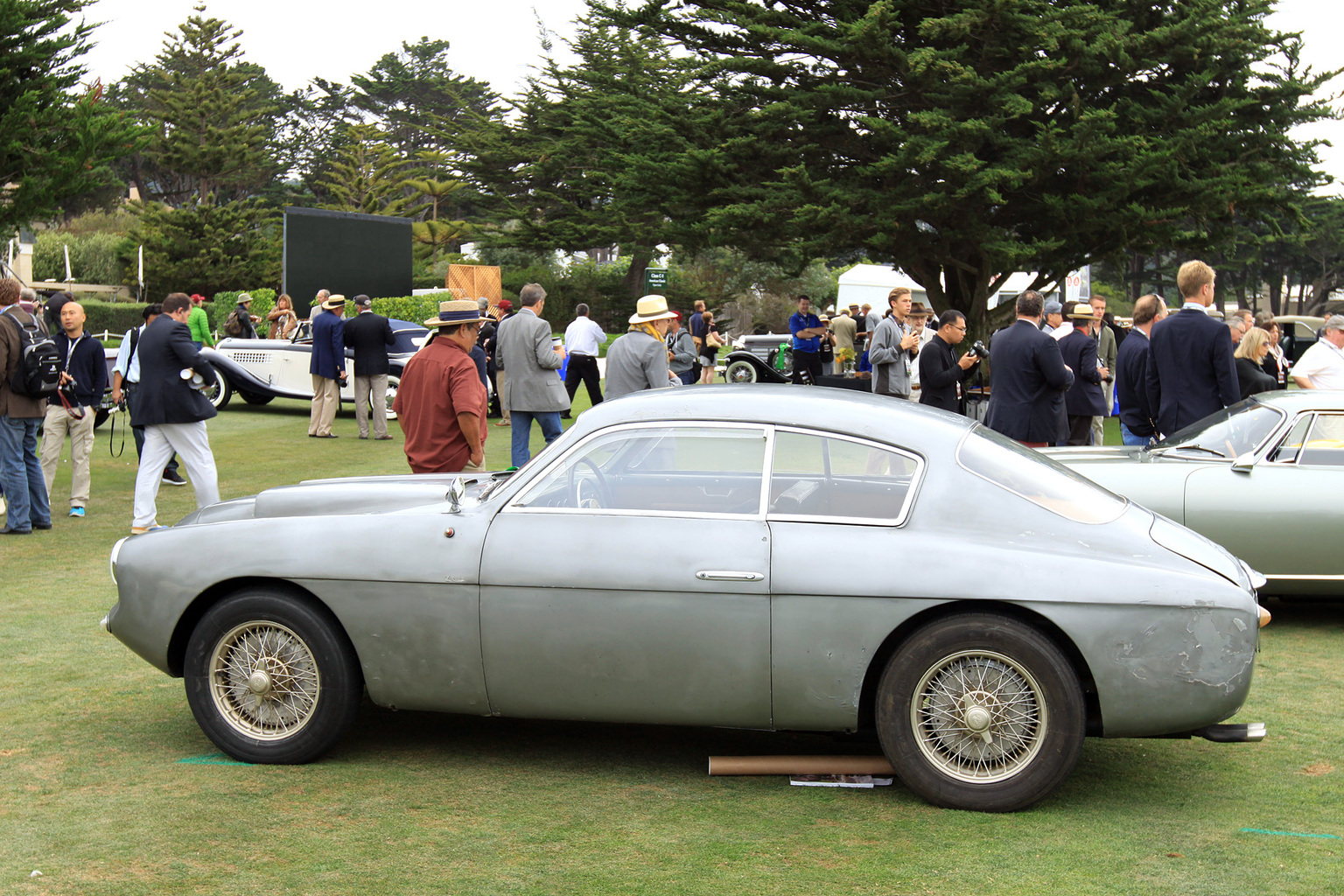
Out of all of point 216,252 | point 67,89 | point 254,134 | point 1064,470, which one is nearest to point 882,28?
point 67,89

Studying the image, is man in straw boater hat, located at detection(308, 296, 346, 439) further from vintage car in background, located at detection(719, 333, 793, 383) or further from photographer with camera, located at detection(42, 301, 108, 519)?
vintage car in background, located at detection(719, 333, 793, 383)

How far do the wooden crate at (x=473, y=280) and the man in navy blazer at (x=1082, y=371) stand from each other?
30.1 metres

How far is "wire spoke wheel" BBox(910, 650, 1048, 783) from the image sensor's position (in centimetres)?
423

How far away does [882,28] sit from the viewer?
64.3 feet

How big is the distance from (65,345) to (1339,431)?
32.5 ft

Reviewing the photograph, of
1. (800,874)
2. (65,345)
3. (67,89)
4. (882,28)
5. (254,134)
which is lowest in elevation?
(800,874)

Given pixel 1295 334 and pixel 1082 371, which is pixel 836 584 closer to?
pixel 1082 371

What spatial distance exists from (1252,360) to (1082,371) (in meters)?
1.39

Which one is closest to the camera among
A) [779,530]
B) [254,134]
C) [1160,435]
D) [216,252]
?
[779,530]

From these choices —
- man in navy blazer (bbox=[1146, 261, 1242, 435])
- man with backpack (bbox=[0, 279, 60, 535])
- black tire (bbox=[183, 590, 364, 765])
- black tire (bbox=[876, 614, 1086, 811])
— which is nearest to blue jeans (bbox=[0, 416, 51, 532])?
man with backpack (bbox=[0, 279, 60, 535])

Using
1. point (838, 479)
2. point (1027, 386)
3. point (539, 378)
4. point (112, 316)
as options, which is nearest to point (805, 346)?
point (539, 378)

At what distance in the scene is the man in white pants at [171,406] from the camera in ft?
29.3

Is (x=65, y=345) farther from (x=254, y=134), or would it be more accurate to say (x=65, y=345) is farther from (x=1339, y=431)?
(x=254, y=134)

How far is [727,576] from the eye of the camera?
14.1ft
